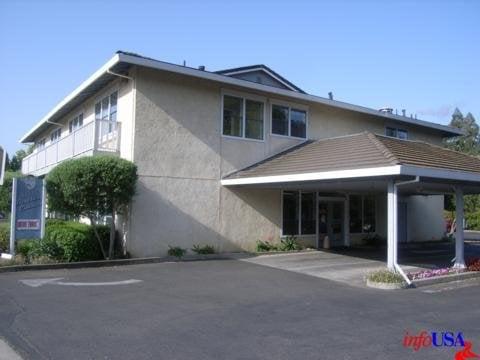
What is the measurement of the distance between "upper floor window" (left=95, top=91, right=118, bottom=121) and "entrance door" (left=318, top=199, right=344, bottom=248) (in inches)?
356

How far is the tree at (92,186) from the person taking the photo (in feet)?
Answer: 43.6

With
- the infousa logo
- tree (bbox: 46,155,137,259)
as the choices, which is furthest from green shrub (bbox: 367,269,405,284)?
tree (bbox: 46,155,137,259)

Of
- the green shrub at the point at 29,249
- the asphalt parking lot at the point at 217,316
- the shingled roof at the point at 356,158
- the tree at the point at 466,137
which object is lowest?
the asphalt parking lot at the point at 217,316

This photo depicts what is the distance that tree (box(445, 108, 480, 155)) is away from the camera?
64938 mm

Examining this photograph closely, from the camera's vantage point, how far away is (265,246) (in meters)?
17.8

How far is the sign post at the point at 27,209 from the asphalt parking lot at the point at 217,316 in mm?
1802

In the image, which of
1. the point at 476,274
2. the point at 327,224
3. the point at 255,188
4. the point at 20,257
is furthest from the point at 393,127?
the point at 20,257

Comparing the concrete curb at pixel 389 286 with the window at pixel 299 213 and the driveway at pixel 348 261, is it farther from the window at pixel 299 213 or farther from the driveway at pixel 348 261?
the window at pixel 299 213

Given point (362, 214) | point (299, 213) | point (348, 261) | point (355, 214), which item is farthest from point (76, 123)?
point (348, 261)

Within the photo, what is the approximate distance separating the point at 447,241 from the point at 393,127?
714cm

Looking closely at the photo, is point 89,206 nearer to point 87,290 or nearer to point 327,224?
point 87,290

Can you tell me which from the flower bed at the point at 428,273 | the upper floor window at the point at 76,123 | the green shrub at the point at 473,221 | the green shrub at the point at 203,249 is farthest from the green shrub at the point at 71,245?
the green shrub at the point at 473,221

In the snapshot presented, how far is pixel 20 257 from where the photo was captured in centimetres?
1278

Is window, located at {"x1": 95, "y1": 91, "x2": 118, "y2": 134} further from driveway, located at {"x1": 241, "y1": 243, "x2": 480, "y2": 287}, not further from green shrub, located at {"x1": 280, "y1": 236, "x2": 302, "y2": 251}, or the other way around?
green shrub, located at {"x1": 280, "y1": 236, "x2": 302, "y2": 251}
